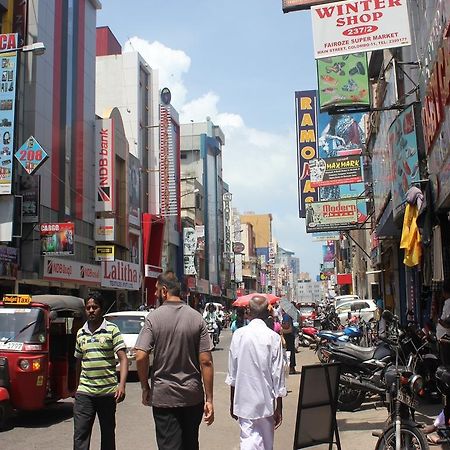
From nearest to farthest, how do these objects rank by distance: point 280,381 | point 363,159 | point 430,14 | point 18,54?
point 280,381 < point 430,14 < point 18,54 < point 363,159

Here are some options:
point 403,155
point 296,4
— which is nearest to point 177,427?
point 403,155

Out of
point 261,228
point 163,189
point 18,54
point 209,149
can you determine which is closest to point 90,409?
point 18,54

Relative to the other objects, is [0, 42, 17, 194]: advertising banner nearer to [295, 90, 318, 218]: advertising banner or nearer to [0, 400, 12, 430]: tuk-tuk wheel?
[0, 400, 12, 430]: tuk-tuk wheel

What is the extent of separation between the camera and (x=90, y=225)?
34.7m

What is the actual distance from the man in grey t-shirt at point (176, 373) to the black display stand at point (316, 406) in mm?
1326

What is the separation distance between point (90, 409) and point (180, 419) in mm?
1322

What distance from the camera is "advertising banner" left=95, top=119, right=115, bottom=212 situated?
115 ft

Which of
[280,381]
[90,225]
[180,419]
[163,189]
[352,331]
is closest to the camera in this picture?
[180,419]

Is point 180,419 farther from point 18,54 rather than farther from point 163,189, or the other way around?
point 163,189

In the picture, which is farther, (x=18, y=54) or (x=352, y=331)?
(x=18, y=54)

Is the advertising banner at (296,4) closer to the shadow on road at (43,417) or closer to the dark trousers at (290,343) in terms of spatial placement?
the dark trousers at (290,343)

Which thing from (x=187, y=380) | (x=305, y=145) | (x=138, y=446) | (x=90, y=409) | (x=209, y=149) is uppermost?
(x=209, y=149)

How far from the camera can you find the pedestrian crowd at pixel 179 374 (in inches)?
190

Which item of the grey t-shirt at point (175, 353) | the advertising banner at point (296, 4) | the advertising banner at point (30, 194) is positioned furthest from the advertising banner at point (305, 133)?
the grey t-shirt at point (175, 353)
